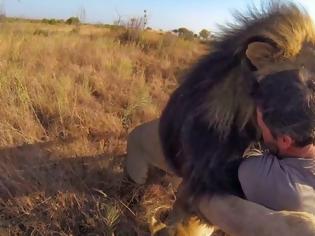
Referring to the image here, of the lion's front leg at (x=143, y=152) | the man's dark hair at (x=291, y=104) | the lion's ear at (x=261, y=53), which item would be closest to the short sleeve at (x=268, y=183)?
the man's dark hair at (x=291, y=104)

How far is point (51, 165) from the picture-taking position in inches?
133

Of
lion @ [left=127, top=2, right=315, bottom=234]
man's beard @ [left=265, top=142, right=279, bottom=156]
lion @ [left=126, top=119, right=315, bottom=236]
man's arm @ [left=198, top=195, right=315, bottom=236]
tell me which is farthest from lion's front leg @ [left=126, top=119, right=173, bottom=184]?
man's beard @ [left=265, top=142, right=279, bottom=156]

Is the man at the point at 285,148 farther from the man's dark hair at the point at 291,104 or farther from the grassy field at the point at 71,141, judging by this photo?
the grassy field at the point at 71,141

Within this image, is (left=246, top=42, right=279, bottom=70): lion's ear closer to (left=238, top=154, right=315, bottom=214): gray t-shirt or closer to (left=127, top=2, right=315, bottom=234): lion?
(left=127, top=2, right=315, bottom=234): lion

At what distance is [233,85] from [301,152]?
35 cm

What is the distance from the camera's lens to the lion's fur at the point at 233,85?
2006mm

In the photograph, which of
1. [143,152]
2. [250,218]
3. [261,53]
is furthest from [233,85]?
[143,152]

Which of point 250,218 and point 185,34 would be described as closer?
point 250,218

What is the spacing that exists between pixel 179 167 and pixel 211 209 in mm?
454

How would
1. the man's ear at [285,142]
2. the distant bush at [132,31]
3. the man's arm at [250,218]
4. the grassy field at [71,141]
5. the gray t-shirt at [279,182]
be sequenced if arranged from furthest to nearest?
1. the distant bush at [132,31]
2. the grassy field at [71,141]
3. the man's ear at [285,142]
4. the gray t-shirt at [279,182]
5. the man's arm at [250,218]

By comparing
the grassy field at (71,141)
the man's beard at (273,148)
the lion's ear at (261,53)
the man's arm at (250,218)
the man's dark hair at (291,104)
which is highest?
the lion's ear at (261,53)

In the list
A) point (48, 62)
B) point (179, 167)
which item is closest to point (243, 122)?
point (179, 167)

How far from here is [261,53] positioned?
2.01m

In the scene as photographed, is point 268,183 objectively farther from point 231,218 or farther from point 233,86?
point 233,86
